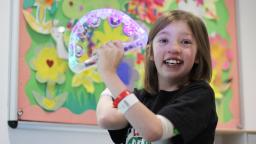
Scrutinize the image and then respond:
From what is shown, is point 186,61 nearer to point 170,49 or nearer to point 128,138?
point 170,49

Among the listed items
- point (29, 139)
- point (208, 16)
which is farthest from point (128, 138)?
point (208, 16)

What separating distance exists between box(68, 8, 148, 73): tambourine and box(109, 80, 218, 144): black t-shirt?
2.91ft

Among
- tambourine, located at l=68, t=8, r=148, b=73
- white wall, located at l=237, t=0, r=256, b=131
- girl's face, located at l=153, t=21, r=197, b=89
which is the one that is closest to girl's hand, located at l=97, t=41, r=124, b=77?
girl's face, located at l=153, t=21, r=197, b=89

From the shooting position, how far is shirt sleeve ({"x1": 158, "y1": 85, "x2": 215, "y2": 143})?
709mm

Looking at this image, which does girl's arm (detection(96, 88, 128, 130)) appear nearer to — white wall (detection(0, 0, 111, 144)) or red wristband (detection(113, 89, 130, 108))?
red wristband (detection(113, 89, 130, 108))

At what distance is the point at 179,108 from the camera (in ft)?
2.39

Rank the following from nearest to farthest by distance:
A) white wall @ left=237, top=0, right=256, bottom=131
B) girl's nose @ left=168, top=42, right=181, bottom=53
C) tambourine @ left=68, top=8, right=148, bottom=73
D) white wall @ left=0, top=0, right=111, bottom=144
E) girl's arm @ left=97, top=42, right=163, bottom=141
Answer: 1. girl's arm @ left=97, top=42, right=163, bottom=141
2. girl's nose @ left=168, top=42, right=181, bottom=53
3. white wall @ left=0, top=0, right=111, bottom=144
4. tambourine @ left=68, top=8, right=148, bottom=73
5. white wall @ left=237, top=0, right=256, bottom=131

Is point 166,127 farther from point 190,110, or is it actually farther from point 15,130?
point 15,130

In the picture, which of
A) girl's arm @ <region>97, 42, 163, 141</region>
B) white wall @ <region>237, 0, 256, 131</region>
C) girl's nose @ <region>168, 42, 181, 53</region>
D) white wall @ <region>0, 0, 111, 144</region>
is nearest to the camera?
girl's arm @ <region>97, 42, 163, 141</region>

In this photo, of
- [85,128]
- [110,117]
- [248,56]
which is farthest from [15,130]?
[248,56]

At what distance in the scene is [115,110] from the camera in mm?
812

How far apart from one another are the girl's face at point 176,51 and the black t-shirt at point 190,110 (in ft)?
0.12

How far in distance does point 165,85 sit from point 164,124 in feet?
0.59

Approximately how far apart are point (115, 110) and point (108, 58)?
0.13 meters
